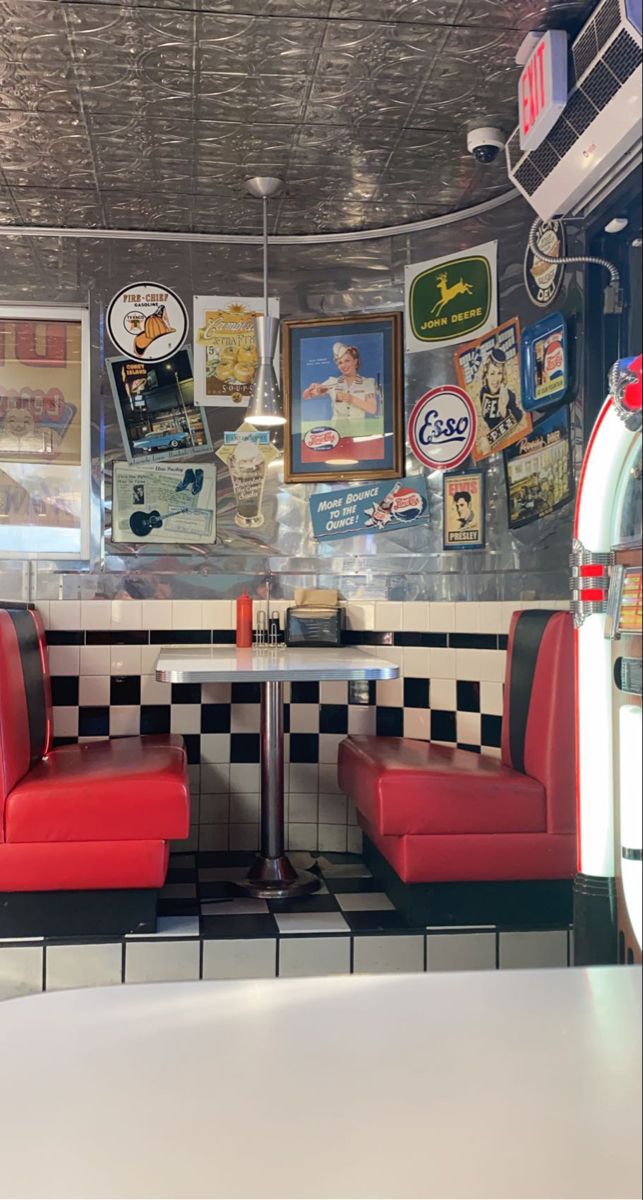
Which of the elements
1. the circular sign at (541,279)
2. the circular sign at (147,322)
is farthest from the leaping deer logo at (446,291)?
the circular sign at (147,322)

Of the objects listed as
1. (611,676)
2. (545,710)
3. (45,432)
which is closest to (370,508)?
(45,432)

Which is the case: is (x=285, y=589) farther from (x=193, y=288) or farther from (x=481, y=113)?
(x=481, y=113)

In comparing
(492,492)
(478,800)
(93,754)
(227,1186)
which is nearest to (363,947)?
(478,800)

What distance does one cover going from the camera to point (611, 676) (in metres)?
0.60

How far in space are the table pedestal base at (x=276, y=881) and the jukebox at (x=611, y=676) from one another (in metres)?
3.02

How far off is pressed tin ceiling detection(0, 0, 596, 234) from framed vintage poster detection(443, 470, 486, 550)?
1134 millimetres

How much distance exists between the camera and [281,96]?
3.33 m

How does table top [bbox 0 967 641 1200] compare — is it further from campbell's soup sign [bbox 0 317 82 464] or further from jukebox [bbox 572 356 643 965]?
campbell's soup sign [bbox 0 317 82 464]

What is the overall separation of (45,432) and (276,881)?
7.28 feet

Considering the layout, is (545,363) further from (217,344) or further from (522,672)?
(217,344)

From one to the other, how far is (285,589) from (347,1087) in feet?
13.1

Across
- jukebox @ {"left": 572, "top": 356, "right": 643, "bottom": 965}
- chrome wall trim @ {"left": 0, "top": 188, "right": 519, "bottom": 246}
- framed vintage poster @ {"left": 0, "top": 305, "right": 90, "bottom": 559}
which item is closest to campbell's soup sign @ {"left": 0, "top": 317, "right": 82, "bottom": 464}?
framed vintage poster @ {"left": 0, "top": 305, "right": 90, "bottom": 559}

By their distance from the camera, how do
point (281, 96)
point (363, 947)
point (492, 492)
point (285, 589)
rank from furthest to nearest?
point (285, 589), point (492, 492), point (281, 96), point (363, 947)

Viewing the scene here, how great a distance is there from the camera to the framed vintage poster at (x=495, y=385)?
4059mm
